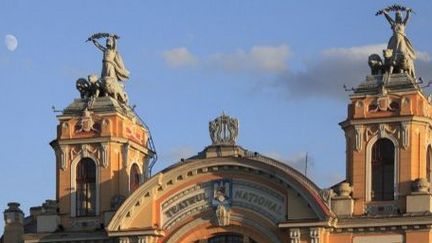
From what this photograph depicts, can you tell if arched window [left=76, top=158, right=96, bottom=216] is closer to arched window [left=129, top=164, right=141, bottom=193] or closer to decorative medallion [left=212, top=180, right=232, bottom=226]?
arched window [left=129, top=164, right=141, bottom=193]

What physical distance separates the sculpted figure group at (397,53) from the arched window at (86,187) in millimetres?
13693

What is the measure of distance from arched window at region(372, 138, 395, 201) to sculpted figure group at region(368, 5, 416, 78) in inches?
126

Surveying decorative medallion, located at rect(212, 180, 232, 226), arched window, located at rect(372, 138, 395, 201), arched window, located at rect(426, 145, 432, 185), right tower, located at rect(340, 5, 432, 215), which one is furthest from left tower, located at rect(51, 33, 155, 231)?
arched window, located at rect(426, 145, 432, 185)

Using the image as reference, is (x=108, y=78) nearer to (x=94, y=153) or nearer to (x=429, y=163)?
(x=94, y=153)

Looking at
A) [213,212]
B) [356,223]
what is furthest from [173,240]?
[356,223]

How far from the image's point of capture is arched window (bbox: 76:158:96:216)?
79.4m

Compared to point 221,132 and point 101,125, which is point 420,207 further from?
point 101,125

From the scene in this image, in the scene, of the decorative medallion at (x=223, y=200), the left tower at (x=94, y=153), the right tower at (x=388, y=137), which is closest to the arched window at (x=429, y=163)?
the right tower at (x=388, y=137)

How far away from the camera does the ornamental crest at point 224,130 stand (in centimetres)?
7556

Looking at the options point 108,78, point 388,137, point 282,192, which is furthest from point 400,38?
point 108,78

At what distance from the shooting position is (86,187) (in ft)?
262

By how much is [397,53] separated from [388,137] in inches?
149

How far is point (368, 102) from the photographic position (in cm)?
7475

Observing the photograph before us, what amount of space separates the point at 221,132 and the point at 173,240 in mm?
5112
